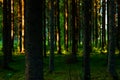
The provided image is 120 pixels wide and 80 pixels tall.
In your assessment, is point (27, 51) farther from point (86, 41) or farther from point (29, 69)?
point (86, 41)

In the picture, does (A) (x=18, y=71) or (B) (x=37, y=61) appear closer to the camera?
(B) (x=37, y=61)

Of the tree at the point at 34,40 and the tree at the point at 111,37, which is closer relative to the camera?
the tree at the point at 34,40

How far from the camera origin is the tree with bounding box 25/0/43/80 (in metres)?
5.57

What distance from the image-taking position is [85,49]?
14758 millimetres

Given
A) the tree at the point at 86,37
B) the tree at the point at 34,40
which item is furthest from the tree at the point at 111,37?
the tree at the point at 34,40

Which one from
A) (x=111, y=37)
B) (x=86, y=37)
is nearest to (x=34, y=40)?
(x=86, y=37)

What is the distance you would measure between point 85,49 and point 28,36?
30.6ft

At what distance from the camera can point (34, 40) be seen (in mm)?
5570

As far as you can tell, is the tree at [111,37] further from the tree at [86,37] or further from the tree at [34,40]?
the tree at [34,40]

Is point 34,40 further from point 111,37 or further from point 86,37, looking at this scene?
point 111,37

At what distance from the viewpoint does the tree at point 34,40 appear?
5566 millimetres

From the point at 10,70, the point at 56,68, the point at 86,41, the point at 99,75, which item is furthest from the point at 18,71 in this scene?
the point at 86,41

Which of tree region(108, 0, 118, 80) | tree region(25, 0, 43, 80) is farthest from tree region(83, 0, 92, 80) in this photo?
tree region(25, 0, 43, 80)

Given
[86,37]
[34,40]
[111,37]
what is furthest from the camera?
[111,37]
